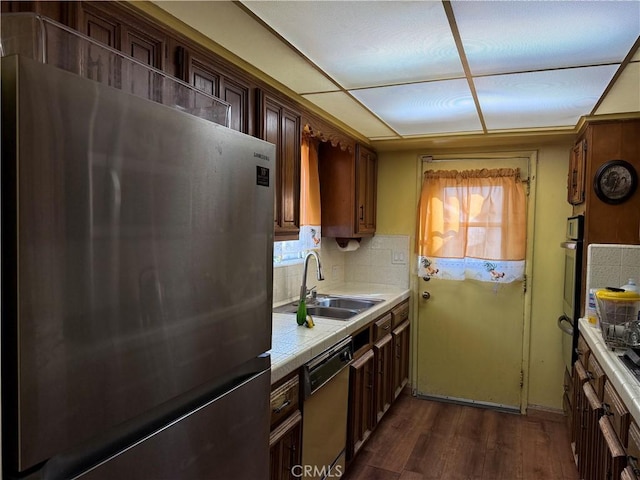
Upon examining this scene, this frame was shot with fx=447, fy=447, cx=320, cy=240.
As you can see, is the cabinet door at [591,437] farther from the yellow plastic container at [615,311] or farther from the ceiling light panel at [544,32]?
the ceiling light panel at [544,32]

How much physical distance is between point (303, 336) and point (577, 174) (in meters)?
2.25

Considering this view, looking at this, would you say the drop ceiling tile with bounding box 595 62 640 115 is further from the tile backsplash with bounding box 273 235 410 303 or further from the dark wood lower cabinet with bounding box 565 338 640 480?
the tile backsplash with bounding box 273 235 410 303

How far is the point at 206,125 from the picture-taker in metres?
1.03

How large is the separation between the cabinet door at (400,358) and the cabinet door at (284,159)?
141 cm

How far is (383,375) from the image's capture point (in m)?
3.13

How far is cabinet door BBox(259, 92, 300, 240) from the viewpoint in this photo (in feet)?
7.26

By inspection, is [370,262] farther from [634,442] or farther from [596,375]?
[634,442]

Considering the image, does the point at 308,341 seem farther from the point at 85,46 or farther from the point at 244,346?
the point at 85,46

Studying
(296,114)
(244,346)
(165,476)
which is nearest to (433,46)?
(296,114)

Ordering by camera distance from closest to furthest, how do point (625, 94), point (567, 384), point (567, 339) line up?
point (625, 94) → point (567, 339) → point (567, 384)

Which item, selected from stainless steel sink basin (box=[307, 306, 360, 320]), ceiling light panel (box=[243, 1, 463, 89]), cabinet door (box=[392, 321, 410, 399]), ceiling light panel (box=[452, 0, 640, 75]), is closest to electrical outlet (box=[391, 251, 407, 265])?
cabinet door (box=[392, 321, 410, 399])

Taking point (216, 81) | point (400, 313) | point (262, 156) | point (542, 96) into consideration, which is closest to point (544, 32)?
point (542, 96)

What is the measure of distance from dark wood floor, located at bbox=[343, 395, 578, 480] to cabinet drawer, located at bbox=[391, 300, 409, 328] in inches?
27.9

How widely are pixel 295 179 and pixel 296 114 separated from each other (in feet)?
1.18
